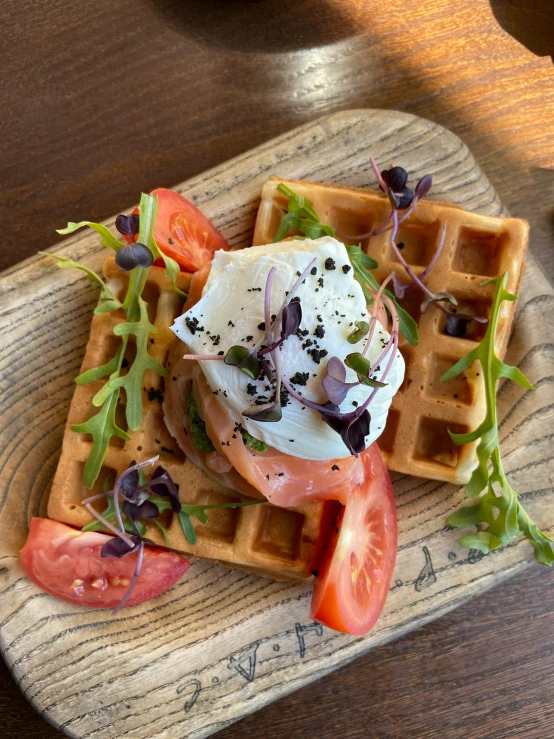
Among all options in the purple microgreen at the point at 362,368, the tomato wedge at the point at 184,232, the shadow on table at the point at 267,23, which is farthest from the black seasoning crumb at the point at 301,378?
the shadow on table at the point at 267,23

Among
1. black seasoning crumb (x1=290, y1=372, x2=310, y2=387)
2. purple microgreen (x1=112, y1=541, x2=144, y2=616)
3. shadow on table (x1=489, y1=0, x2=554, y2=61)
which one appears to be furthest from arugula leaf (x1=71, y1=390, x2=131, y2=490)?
shadow on table (x1=489, y1=0, x2=554, y2=61)

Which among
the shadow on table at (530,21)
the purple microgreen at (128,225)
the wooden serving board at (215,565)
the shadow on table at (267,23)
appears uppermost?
the shadow on table at (267,23)

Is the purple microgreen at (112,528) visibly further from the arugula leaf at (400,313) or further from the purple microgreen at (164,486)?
the arugula leaf at (400,313)

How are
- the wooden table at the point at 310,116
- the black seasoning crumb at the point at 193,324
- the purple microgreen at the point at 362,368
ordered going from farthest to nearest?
the wooden table at the point at 310,116
the black seasoning crumb at the point at 193,324
the purple microgreen at the point at 362,368

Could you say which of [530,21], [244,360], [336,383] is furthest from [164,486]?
[530,21]

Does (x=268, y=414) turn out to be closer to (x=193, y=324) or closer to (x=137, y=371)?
(x=193, y=324)

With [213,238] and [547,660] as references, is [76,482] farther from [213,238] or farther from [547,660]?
[547,660]

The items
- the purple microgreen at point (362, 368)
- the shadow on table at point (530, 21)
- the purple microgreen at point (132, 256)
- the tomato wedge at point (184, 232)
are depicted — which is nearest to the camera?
the purple microgreen at point (362, 368)
